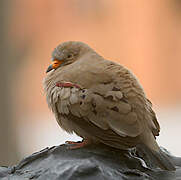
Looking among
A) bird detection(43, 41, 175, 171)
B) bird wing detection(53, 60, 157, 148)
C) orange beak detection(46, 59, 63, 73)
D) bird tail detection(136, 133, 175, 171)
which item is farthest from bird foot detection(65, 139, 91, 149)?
orange beak detection(46, 59, 63, 73)

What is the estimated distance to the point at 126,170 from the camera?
279 cm

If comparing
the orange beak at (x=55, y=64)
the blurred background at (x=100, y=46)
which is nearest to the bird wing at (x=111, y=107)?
the orange beak at (x=55, y=64)

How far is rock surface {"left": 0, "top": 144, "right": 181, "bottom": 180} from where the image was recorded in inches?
105

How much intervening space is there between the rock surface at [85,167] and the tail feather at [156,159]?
0.03 meters

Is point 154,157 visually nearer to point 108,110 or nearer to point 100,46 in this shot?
point 108,110

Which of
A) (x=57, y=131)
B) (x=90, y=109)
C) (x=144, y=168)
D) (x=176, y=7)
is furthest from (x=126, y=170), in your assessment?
(x=176, y=7)

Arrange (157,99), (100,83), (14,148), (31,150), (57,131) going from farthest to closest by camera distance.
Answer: (157,99) < (57,131) < (31,150) < (14,148) < (100,83)

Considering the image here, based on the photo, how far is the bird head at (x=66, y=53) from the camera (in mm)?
3521

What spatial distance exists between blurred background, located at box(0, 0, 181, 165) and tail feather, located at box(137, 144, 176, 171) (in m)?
3.06

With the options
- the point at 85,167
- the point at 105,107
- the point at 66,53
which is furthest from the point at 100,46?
the point at 85,167

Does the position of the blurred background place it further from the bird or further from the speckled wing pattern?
the speckled wing pattern

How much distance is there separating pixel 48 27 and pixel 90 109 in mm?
4742

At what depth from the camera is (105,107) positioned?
2.93 meters

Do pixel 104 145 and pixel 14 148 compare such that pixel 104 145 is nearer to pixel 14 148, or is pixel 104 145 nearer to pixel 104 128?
pixel 104 128
